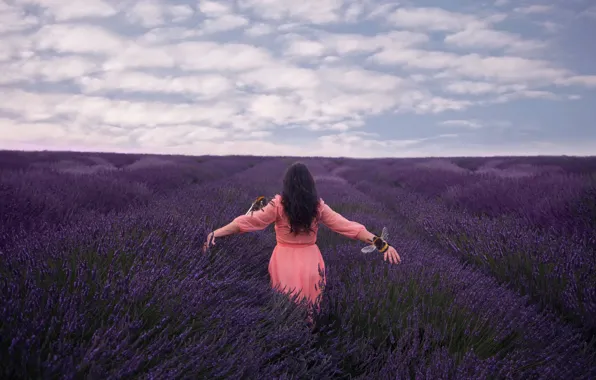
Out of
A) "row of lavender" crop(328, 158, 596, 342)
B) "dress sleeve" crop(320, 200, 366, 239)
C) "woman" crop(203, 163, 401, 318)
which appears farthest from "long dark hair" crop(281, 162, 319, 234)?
"row of lavender" crop(328, 158, 596, 342)

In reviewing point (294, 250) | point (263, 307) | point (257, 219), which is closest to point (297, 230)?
point (294, 250)

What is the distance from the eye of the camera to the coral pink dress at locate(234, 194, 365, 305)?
254 centimetres

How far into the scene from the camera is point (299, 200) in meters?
2.56

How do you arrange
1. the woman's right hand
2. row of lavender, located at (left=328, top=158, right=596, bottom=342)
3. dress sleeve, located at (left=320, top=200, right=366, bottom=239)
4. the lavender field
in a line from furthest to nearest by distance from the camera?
dress sleeve, located at (left=320, top=200, right=366, bottom=239) → the woman's right hand → row of lavender, located at (left=328, top=158, right=596, bottom=342) → the lavender field

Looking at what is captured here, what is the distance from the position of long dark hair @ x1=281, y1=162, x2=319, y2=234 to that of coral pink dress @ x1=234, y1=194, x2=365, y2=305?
0.20ft

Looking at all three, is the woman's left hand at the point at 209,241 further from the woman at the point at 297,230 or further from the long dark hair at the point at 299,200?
the long dark hair at the point at 299,200

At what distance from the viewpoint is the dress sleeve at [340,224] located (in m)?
2.71

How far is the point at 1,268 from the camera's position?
1.64 meters

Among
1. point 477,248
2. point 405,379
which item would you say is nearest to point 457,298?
point 405,379

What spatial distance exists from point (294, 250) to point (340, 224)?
38 cm

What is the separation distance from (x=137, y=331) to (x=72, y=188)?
159 inches

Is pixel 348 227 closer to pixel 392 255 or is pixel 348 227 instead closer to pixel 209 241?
pixel 392 255

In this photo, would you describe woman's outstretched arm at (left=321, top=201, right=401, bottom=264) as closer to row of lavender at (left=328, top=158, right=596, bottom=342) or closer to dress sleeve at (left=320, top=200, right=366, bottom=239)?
dress sleeve at (left=320, top=200, right=366, bottom=239)

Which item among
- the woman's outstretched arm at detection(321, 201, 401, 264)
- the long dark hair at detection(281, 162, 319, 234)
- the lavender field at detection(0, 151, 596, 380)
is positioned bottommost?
the lavender field at detection(0, 151, 596, 380)
